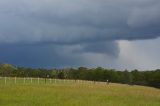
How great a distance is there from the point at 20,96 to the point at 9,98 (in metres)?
1.88

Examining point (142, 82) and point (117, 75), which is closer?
point (142, 82)

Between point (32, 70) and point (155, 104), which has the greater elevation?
point (32, 70)

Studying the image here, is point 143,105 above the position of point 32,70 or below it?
below

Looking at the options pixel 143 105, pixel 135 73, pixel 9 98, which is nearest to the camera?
pixel 143 105

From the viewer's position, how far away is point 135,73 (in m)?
190

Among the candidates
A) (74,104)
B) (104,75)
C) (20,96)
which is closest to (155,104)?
(74,104)

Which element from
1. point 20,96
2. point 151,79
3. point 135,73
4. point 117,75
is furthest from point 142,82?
point 20,96

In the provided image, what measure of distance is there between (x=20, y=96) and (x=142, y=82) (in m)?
117

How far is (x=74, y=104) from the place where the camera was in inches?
1544

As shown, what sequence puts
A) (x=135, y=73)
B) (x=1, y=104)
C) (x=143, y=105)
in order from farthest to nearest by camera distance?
1. (x=135, y=73)
2. (x=143, y=105)
3. (x=1, y=104)

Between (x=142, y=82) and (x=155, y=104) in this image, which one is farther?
(x=142, y=82)

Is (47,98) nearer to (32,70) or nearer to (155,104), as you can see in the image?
(155,104)

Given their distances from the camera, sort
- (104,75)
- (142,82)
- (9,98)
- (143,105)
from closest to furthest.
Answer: (143,105) → (9,98) → (142,82) → (104,75)

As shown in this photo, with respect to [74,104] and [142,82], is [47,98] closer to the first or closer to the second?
[74,104]
